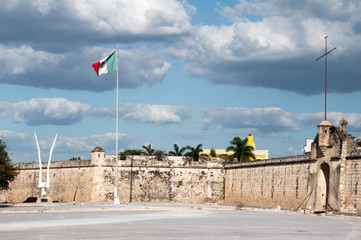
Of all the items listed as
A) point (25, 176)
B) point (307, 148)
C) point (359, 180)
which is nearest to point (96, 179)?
point (25, 176)

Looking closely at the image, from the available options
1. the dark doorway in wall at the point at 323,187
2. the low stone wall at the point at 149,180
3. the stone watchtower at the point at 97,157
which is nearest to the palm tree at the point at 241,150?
the low stone wall at the point at 149,180

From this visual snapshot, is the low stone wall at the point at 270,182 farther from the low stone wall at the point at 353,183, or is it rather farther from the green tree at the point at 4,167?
the green tree at the point at 4,167

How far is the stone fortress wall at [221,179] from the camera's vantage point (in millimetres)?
43312

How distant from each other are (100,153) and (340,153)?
27.9 metres

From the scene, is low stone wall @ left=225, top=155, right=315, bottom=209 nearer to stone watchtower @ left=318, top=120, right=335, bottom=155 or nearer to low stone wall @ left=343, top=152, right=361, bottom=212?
stone watchtower @ left=318, top=120, right=335, bottom=155

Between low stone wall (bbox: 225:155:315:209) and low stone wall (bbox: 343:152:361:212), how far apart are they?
473cm

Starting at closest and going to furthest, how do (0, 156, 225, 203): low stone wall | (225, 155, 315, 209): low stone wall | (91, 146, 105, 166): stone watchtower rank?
(225, 155, 315, 209): low stone wall → (0, 156, 225, 203): low stone wall → (91, 146, 105, 166): stone watchtower

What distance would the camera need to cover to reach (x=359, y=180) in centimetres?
4053

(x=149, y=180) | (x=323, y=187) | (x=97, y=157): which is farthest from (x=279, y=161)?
(x=97, y=157)

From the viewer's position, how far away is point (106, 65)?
187ft

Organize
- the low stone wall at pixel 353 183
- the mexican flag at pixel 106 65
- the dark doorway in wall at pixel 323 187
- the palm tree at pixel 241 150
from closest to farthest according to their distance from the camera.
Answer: the low stone wall at pixel 353 183 < the dark doorway in wall at pixel 323 187 < the mexican flag at pixel 106 65 < the palm tree at pixel 241 150

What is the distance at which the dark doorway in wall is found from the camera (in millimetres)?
45375

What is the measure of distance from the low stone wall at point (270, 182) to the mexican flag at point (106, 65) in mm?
16289

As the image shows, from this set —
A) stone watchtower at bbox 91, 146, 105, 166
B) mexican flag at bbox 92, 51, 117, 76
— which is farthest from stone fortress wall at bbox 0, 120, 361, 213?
mexican flag at bbox 92, 51, 117, 76
